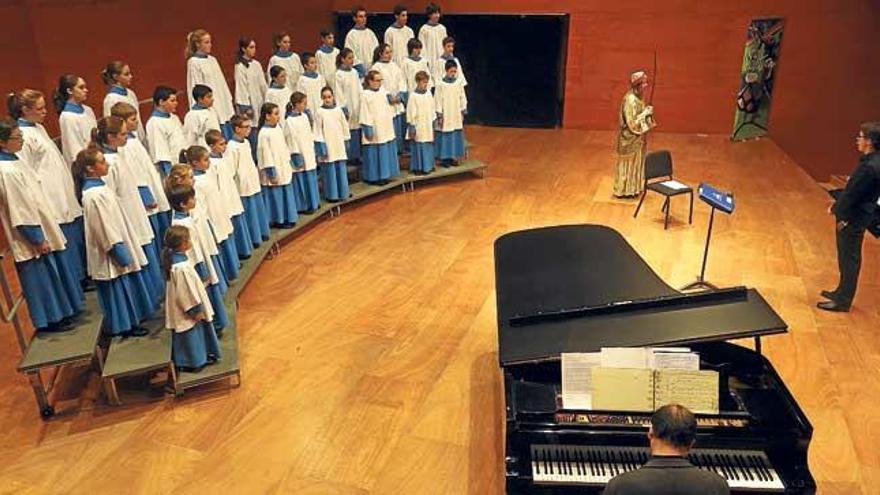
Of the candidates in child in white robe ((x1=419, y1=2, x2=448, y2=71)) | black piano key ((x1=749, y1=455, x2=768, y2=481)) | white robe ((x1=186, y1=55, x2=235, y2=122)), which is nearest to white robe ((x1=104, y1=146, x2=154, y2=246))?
white robe ((x1=186, y1=55, x2=235, y2=122))

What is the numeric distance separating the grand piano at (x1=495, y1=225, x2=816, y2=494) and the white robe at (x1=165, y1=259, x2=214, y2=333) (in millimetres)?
1903

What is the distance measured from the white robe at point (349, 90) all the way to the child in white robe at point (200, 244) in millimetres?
3162

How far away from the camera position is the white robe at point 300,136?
693cm

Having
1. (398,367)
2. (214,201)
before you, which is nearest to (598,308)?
(398,367)

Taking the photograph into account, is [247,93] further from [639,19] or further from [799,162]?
[799,162]

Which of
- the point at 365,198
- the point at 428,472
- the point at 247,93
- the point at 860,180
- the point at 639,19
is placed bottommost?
the point at 428,472

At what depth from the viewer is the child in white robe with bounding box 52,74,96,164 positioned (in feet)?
17.6

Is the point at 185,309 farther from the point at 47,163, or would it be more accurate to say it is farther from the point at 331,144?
the point at 331,144

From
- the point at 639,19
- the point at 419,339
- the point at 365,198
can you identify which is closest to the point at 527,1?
the point at 639,19

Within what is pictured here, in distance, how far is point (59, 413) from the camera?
466 centimetres

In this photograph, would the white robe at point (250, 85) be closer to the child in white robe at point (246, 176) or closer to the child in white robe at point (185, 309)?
the child in white robe at point (246, 176)

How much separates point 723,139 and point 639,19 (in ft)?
6.72

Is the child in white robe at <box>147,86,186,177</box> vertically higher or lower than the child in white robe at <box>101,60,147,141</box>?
lower

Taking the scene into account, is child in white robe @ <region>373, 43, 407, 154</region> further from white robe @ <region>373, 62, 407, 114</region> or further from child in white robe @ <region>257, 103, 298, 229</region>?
child in white robe @ <region>257, 103, 298, 229</region>
